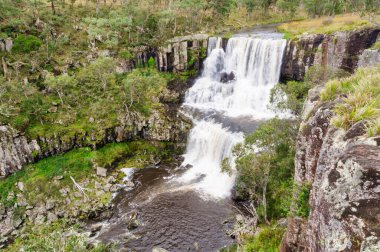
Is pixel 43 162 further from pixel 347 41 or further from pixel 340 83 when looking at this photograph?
pixel 347 41

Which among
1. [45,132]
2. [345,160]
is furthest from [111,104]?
[345,160]

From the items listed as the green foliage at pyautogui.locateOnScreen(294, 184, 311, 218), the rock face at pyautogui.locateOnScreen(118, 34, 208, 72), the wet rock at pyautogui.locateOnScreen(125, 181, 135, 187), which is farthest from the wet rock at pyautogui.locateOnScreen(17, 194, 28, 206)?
the green foliage at pyautogui.locateOnScreen(294, 184, 311, 218)

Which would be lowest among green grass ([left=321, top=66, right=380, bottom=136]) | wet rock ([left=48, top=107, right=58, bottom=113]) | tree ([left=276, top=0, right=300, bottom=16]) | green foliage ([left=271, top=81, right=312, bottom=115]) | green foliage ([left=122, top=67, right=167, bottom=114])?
wet rock ([left=48, top=107, right=58, bottom=113])

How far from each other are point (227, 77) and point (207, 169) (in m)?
19.7

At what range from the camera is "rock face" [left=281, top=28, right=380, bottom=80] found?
118ft

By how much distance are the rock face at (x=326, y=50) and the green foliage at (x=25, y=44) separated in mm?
41087

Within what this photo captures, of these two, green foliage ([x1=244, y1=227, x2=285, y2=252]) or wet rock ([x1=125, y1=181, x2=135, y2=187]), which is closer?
green foliage ([x1=244, y1=227, x2=285, y2=252])

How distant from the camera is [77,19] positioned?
59.2 meters

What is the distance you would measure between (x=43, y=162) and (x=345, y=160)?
37.4 meters

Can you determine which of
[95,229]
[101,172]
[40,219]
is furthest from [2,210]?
[95,229]

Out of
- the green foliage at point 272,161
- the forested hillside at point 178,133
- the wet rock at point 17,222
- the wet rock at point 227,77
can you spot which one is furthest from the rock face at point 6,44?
the green foliage at point 272,161

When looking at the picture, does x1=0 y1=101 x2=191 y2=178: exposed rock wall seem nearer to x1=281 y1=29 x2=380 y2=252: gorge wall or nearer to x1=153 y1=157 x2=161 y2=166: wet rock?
x1=153 y1=157 x2=161 y2=166: wet rock

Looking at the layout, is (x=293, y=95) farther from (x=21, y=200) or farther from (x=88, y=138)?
(x=21, y=200)

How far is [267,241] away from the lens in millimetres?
18391
